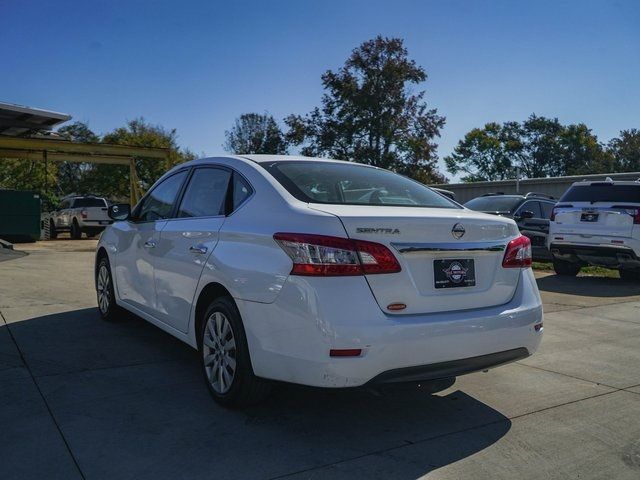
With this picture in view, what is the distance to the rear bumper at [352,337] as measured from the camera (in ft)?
9.65

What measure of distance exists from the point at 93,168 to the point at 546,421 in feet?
168

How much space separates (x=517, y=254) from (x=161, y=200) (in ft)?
9.90

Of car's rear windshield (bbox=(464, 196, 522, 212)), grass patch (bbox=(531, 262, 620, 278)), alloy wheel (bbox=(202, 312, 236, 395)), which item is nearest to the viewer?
alloy wheel (bbox=(202, 312, 236, 395))

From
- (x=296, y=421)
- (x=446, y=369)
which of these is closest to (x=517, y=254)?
(x=446, y=369)

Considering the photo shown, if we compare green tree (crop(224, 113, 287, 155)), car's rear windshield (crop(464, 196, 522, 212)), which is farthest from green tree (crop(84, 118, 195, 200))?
car's rear windshield (crop(464, 196, 522, 212))

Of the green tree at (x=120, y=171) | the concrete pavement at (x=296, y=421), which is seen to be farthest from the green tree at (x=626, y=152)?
the concrete pavement at (x=296, y=421)

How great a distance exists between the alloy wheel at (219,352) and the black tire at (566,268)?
8934 millimetres

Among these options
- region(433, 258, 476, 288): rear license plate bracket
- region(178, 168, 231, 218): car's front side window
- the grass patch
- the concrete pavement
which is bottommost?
the grass patch

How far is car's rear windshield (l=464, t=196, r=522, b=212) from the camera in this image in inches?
504

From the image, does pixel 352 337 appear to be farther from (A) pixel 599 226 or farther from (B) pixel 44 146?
(B) pixel 44 146

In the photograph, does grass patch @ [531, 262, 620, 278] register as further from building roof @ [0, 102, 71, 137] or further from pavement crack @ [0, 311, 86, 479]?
building roof @ [0, 102, 71, 137]

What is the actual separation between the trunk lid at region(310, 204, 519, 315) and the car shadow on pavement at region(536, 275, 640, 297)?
608cm

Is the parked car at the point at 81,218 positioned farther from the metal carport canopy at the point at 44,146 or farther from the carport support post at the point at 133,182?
the metal carport canopy at the point at 44,146

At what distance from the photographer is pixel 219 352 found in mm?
3662
